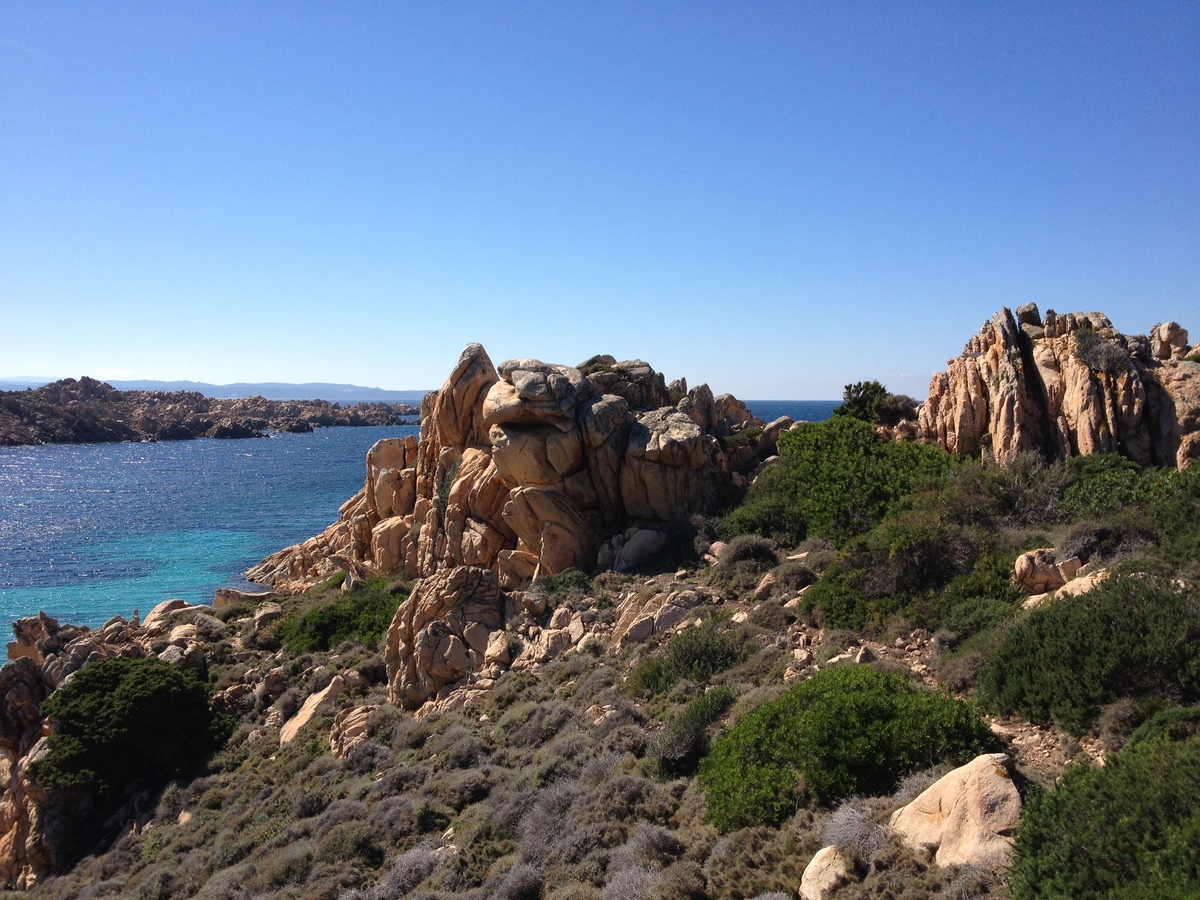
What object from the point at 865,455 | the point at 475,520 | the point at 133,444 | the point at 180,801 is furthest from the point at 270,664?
the point at 133,444

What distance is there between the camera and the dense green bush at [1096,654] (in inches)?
386

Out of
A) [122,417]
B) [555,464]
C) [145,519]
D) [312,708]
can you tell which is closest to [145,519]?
[145,519]

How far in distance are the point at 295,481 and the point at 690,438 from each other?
71.3m

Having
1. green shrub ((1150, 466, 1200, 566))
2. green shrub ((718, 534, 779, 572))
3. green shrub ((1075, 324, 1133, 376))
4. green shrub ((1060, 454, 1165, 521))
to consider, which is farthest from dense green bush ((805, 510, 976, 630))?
green shrub ((1075, 324, 1133, 376))

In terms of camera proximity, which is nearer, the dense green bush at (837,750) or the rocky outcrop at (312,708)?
the dense green bush at (837,750)

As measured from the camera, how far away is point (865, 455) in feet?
81.1

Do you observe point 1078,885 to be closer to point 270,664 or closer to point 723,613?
point 723,613

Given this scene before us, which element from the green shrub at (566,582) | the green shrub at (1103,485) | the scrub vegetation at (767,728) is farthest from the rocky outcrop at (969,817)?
the green shrub at (566,582)

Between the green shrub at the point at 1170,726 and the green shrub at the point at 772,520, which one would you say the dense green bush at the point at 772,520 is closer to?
the green shrub at the point at 772,520

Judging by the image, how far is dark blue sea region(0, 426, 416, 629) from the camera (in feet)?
141

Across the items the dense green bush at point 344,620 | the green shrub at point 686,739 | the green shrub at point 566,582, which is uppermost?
the green shrub at point 566,582

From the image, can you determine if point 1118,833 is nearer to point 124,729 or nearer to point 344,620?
point 124,729

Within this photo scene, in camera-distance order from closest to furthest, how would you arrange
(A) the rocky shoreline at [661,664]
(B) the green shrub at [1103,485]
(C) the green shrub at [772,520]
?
(A) the rocky shoreline at [661,664], (B) the green shrub at [1103,485], (C) the green shrub at [772,520]

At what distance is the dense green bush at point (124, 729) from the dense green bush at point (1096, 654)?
2018cm
